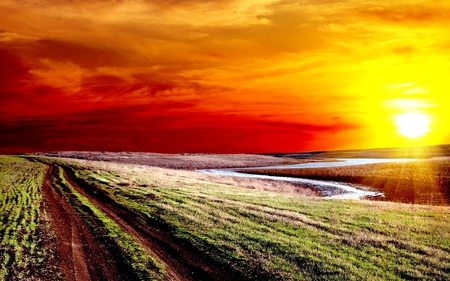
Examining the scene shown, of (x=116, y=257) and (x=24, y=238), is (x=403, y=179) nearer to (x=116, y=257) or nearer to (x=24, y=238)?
(x=116, y=257)

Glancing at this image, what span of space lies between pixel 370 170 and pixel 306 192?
26073 mm

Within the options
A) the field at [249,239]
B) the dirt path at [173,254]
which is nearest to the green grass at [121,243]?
the field at [249,239]

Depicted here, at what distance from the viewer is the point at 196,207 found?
28109 mm

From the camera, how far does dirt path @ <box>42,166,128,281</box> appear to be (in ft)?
Answer: 49.9

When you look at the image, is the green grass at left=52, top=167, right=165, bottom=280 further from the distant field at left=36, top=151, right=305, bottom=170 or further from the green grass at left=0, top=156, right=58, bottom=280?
the distant field at left=36, top=151, right=305, bottom=170

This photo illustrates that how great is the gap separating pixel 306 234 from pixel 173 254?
742cm

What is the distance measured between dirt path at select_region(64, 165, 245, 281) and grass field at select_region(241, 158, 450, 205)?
3245cm


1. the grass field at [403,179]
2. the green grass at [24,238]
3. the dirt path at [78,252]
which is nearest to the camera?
the dirt path at [78,252]

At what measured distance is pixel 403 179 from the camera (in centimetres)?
5928

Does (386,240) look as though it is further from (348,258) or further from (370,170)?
(370,170)

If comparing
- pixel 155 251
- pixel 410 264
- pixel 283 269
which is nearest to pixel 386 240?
pixel 410 264

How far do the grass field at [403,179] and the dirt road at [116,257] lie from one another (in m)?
32.8

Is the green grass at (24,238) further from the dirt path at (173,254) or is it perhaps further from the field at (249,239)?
the dirt path at (173,254)

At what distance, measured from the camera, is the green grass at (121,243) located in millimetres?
15289
